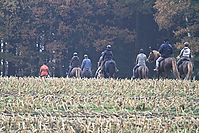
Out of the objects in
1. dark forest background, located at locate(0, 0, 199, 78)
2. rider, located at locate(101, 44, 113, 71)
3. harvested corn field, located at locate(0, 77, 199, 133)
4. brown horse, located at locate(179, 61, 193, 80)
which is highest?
dark forest background, located at locate(0, 0, 199, 78)

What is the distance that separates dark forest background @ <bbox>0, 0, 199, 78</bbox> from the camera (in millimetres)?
29594

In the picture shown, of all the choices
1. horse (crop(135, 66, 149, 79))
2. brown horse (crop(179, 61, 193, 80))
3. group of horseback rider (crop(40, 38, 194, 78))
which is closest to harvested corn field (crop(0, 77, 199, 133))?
brown horse (crop(179, 61, 193, 80))

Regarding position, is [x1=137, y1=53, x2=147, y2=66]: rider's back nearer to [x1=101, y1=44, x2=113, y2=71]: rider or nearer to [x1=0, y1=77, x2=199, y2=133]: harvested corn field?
[x1=101, y1=44, x2=113, y2=71]: rider

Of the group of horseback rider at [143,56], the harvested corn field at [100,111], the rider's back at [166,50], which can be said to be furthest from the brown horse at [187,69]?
the harvested corn field at [100,111]

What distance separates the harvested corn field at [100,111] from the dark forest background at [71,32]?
2061 centimetres

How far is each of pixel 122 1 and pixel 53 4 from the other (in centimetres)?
680

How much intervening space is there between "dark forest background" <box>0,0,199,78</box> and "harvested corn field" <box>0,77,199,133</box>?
811 inches

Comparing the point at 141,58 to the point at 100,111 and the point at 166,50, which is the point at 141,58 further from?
the point at 100,111

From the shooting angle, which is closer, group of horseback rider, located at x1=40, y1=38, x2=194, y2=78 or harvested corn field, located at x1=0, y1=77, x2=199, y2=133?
harvested corn field, located at x1=0, y1=77, x2=199, y2=133

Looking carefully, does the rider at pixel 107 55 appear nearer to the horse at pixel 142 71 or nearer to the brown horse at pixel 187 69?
the horse at pixel 142 71

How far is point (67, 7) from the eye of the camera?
30.7 meters

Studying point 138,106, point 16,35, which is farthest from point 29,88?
point 16,35

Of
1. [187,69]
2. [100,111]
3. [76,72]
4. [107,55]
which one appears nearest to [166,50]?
[187,69]

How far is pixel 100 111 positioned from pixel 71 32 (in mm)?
25821
